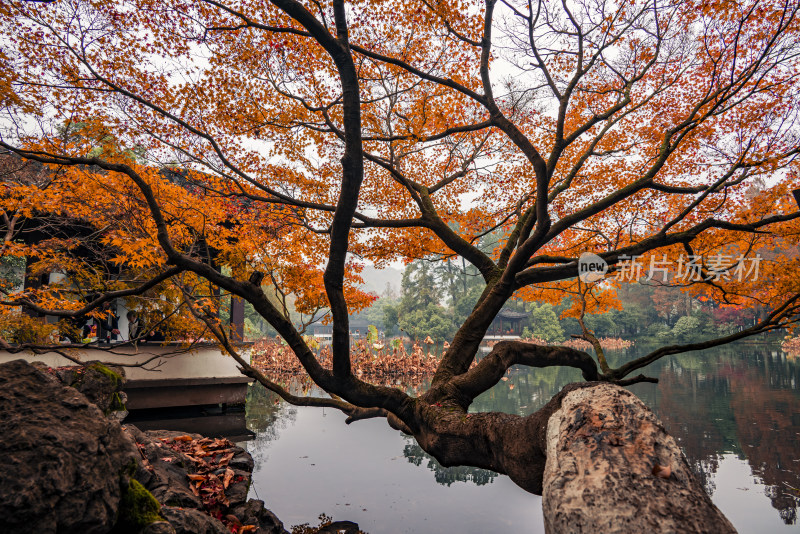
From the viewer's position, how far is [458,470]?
8031mm

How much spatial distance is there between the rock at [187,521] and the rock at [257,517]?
113 cm

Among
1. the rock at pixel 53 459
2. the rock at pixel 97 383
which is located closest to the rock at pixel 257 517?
the rock at pixel 97 383

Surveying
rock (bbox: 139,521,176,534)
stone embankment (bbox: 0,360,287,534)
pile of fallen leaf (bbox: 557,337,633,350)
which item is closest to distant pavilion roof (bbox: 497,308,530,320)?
pile of fallen leaf (bbox: 557,337,633,350)

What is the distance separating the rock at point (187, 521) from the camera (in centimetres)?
306

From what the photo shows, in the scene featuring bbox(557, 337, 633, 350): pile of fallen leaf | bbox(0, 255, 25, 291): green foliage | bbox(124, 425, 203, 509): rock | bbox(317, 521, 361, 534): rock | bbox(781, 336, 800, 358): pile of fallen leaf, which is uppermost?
bbox(0, 255, 25, 291): green foliage

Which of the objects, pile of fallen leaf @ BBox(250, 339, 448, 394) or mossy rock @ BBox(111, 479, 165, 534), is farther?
pile of fallen leaf @ BBox(250, 339, 448, 394)

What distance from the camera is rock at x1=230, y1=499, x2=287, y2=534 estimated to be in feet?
14.9

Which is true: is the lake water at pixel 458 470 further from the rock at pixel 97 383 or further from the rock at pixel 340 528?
the rock at pixel 97 383

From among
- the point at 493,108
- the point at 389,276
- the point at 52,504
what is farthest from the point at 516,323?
the point at 389,276

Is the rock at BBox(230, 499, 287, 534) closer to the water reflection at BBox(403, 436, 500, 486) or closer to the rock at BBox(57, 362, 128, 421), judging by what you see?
the rock at BBox(57, 362, 128, 421)

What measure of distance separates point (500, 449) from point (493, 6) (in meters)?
4.96

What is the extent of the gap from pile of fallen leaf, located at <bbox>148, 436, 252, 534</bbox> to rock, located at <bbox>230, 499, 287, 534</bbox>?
0.12 metres

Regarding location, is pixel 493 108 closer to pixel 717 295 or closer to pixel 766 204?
A: pixel 766 204

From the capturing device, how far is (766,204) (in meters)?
5.79
